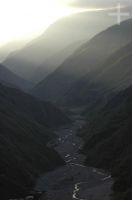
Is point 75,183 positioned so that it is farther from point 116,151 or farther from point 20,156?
point 116,151

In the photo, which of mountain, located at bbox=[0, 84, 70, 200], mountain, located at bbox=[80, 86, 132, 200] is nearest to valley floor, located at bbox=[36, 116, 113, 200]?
mountain, located at bbox=[80, 86, 132, 200]

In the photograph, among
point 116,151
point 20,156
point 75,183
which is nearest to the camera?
point 75,183

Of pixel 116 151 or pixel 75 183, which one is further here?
pixel 116 151

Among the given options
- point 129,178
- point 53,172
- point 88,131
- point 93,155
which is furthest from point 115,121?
point 129,178

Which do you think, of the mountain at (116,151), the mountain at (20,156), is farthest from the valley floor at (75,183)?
the mountain at (20,156)

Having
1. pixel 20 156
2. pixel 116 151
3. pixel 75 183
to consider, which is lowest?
pixel 75 183

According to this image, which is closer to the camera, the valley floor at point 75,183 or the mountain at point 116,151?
the valley floor at point 75,183

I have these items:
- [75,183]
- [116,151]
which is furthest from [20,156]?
[116,151]

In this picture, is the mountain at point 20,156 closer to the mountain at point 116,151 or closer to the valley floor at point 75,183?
the valley floor at point 75,183
